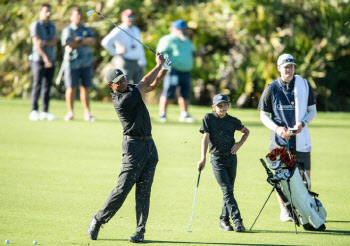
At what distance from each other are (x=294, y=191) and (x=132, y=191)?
2738mm

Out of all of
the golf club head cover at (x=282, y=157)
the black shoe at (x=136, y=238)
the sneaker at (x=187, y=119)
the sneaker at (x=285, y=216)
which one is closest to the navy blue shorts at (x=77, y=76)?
the sneaker at (x=187, y=119)

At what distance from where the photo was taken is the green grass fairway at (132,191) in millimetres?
6934

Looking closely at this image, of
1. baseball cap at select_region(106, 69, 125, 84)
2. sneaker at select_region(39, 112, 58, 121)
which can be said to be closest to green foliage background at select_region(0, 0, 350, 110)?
sneaker at select_region(39, 112, 58, 121)

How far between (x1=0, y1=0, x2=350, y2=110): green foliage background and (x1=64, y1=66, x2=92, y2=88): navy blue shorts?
4932 millimetres

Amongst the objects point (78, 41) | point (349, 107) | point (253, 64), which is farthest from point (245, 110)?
point (78, 41)

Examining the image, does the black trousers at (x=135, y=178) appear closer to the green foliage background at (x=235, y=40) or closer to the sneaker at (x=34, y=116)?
the sneaker at (x=34, y=116)

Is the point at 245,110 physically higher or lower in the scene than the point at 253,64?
lower

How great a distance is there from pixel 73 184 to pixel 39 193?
2.33 ft

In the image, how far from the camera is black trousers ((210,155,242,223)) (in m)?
7.16

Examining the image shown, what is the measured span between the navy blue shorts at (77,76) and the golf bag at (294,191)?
8.42 metres

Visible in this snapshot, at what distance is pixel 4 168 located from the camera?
34.0 ft

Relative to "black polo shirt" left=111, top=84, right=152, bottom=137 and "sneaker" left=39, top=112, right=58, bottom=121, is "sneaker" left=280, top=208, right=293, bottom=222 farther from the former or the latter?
"sneaker" left=39, top=112, right=58, bottom=121

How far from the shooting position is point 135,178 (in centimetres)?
671

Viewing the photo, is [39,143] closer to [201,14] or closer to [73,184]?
[73,184]
